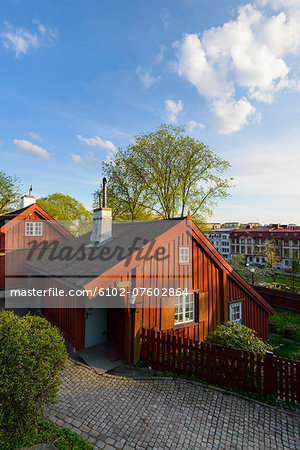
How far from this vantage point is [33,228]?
19.5 m

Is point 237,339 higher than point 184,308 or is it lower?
lower

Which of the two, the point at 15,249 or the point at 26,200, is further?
the point at 26,200

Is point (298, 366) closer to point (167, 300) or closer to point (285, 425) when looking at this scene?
point (285, 425)

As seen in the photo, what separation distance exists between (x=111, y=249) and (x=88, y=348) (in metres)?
4.20

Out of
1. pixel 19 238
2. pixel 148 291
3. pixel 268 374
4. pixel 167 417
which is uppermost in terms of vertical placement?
pixel 19 238

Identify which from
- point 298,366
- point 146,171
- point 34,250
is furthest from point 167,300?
point 146,171

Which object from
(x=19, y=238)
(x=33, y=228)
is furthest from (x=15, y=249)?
(x=33, y=228)

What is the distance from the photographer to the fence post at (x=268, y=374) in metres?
7.02

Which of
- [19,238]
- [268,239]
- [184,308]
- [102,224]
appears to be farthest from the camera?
[268,239]

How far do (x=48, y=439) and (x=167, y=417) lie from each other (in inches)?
108

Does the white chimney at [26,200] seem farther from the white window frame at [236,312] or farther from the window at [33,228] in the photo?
the white window frame at [236,312]

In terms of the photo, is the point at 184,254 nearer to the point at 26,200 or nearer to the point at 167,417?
the point at 167,417

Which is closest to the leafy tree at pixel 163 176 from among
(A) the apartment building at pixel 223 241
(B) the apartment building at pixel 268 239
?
(B) the apartment building at pixel 268 239

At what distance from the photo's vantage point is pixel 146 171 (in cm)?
2872
